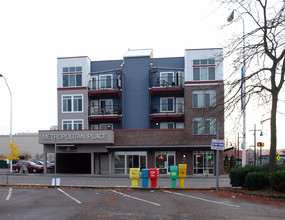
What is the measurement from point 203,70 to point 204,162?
9.60 m

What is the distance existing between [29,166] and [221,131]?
2229 centimetres

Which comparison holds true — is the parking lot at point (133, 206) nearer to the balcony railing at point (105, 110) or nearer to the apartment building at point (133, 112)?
the apartment building at point (133, 112)

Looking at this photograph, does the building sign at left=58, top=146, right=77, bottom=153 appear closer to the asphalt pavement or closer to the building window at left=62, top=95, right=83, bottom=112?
the building window at left=62, top=95, right=83, bottom=112

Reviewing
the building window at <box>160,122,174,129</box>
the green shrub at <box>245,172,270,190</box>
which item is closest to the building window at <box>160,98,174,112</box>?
the building window at <box>160,122,174,129</box>

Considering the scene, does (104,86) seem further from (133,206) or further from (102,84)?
(133,206)

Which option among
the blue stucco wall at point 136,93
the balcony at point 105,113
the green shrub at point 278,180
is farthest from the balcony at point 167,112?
the green shrub at point 278,180

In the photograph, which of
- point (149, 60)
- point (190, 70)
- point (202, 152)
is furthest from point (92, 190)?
point (149, 60)

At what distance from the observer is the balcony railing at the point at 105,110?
121 feet

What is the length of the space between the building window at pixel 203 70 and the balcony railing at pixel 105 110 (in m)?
9.62

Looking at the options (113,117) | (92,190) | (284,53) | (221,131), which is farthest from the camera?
(113,117)

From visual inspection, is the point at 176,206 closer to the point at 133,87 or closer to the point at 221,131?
the point at 221,131

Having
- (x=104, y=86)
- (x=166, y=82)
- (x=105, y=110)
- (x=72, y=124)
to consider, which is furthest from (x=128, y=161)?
(x=166, y=82)

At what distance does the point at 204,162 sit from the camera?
108 ft

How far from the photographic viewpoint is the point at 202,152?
108ft
